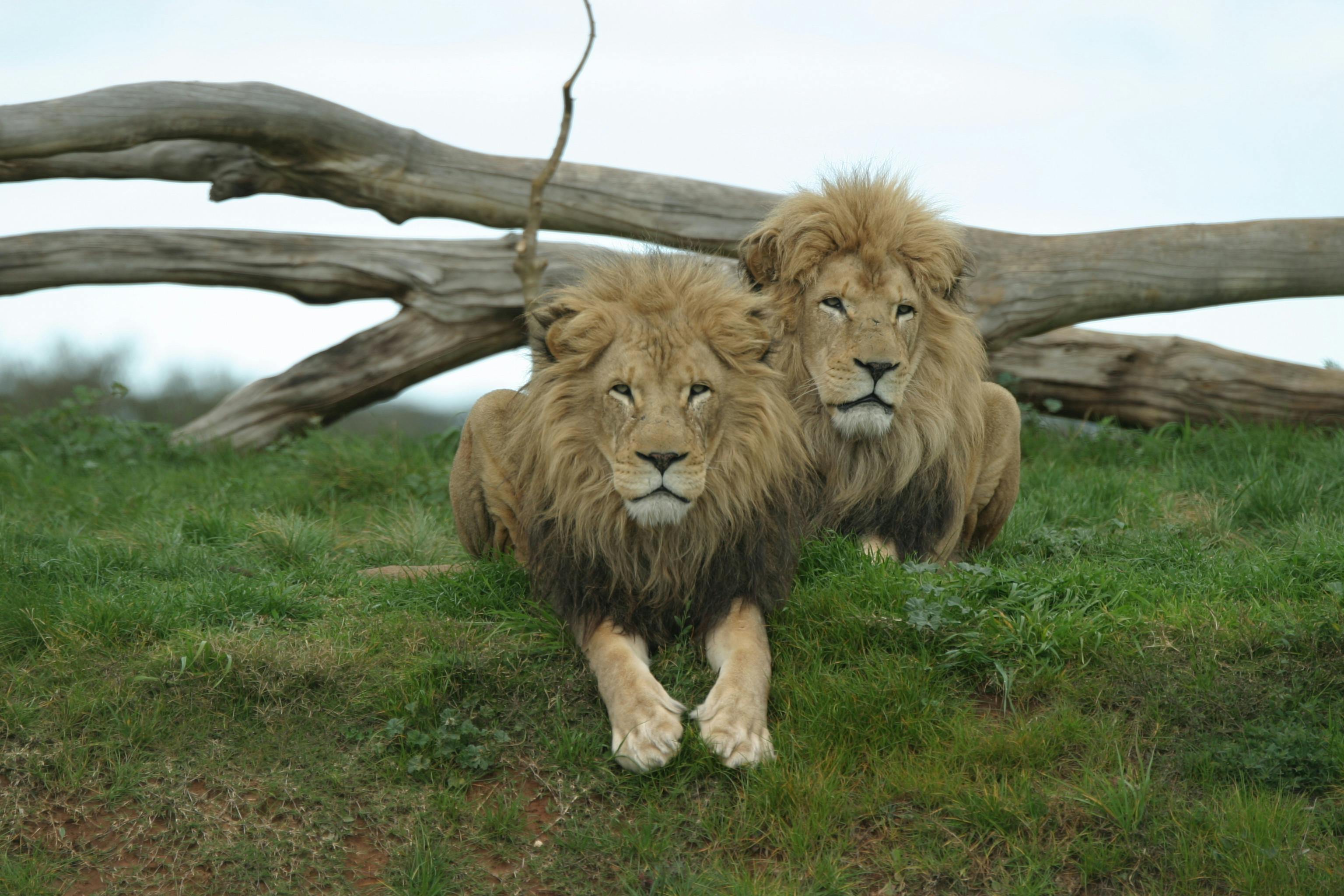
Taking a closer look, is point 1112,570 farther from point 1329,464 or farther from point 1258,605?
point 1329,464

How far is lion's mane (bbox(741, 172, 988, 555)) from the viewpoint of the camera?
4.61 meters

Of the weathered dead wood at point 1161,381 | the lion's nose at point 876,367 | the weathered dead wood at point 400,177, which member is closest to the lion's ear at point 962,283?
the lion's nose at point 876,367

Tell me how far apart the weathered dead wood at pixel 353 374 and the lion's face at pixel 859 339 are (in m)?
3.76

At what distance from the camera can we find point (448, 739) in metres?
3.79

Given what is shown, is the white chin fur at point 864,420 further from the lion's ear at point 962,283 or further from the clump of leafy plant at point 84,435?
the clump of leafy plant at point 84,435

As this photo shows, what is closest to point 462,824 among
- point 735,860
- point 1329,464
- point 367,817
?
point 367,817

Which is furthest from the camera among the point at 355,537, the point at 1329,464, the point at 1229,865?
the point at 1329,464

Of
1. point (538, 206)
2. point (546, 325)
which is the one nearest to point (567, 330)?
point (546, 325)

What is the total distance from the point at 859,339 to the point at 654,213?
369 cm

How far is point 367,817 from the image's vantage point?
3.65 meters

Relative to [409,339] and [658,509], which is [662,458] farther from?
[409,339]

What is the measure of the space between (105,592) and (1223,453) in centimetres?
586

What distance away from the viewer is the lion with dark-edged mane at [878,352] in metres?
4.47

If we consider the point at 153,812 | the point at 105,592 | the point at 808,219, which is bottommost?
the point at 153,812
